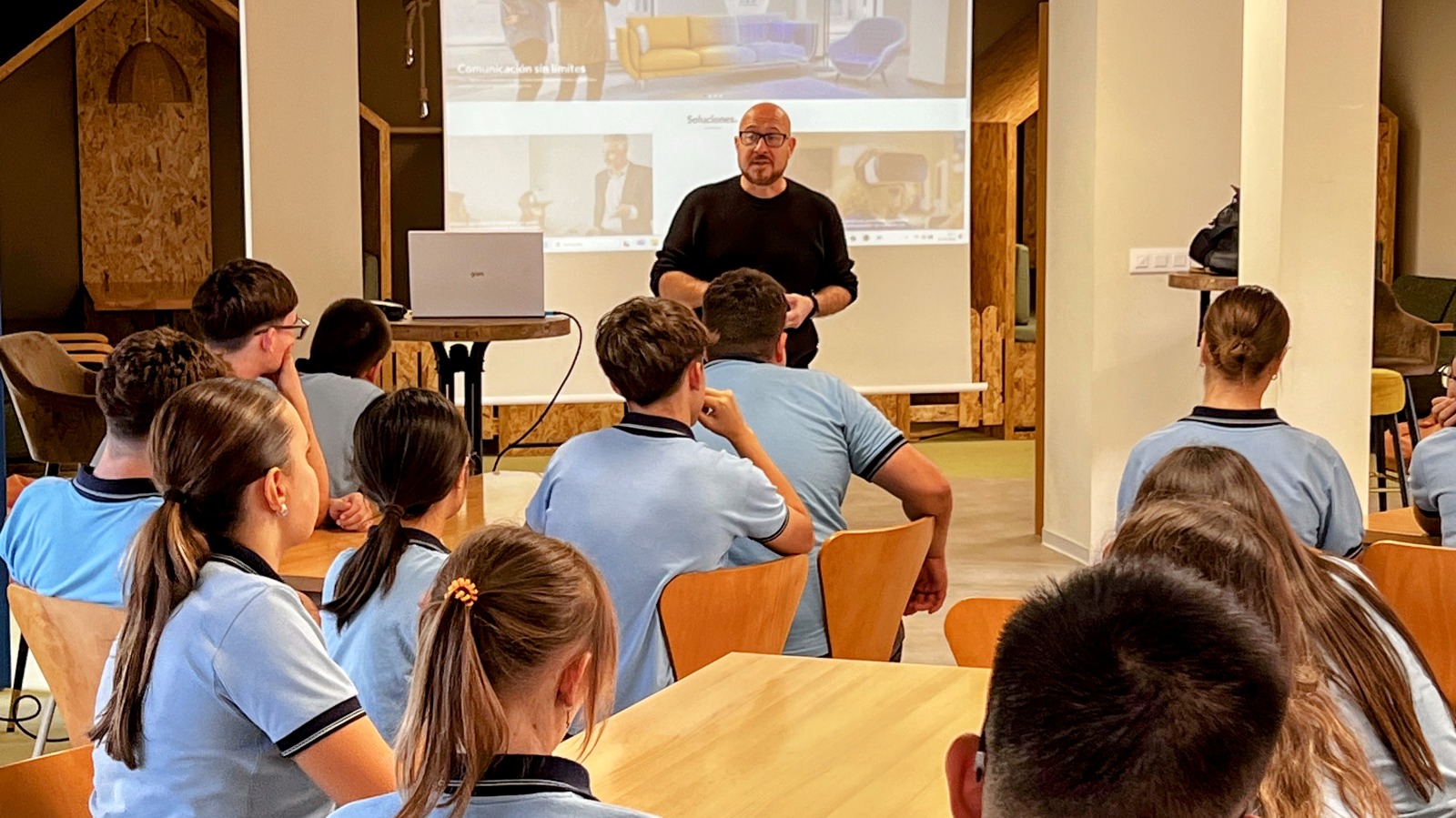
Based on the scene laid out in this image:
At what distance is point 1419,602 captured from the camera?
2.88 metres

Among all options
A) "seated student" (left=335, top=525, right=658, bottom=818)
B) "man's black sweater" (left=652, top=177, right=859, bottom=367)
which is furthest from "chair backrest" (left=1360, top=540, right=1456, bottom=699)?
"man's black sweater" (left=652, top=177, right=859, bottom=367)

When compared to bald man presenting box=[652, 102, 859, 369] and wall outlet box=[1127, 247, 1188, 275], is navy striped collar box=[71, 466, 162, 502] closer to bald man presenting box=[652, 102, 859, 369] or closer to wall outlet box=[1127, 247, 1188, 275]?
bald man presenting box=[652, 102, 859, 369]

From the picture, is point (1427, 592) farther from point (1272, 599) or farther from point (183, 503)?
point (183, 503)

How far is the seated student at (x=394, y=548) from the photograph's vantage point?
7.59 feet

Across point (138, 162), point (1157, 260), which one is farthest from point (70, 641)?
point (138, 162)

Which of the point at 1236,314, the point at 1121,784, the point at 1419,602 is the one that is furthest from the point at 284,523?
the point at 1236,314

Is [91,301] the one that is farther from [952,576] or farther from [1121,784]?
[1121,784]

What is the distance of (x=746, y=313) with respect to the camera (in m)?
3.58

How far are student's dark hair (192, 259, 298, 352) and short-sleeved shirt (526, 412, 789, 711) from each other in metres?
1.12

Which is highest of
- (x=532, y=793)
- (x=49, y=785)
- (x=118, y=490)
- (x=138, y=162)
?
(x=138, y=162)

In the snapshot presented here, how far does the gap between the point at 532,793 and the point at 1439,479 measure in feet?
8.34

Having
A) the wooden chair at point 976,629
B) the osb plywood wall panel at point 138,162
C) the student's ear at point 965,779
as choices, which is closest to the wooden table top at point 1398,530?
the wooden chair at point 976,629

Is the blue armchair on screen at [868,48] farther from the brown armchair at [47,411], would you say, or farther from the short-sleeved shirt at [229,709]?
the short-sleeved shirt at [229,709]

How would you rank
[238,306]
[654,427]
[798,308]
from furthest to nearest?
[798,308] → [238,306] → [654,427]
